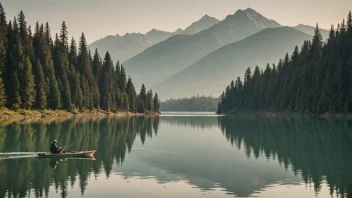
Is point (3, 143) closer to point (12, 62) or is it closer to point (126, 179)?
point (126, 179)

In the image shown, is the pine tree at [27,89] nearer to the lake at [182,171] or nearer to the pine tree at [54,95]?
the pine tree at [54,95]

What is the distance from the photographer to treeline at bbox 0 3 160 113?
128000mm

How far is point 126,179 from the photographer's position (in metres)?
35.6

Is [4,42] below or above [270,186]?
above

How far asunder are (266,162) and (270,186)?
500 inches

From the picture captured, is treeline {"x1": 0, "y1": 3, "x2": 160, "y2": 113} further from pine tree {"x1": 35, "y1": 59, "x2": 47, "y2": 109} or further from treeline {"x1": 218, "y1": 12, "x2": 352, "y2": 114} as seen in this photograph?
treeline {"x1": 218, "y1": 12, "x2": 352, "y2": 114}

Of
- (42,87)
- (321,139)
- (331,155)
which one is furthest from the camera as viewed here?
(42,87)

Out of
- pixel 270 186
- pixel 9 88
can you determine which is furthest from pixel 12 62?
pixel 270 186

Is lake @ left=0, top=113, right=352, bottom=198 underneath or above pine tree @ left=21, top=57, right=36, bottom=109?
underneath

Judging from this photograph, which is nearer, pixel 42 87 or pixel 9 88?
pixel 9 88

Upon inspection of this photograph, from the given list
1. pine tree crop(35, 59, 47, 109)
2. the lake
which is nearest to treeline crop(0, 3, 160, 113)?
pine tree crop(35, 59, 47, 109)

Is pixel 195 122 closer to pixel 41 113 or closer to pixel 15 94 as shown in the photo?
pixel 41 113

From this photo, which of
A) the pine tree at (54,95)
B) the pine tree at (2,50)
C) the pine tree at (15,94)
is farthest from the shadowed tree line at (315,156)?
the pine tree at (54,95)

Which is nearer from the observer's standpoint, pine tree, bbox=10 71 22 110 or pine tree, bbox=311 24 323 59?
pine tree, bbox=10 71 22 110
